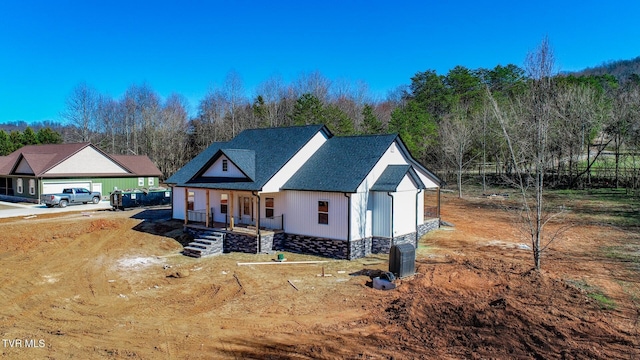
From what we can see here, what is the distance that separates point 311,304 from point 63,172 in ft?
106

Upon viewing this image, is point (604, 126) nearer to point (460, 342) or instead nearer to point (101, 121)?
point (460, 342)

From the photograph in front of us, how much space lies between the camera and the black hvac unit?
555 inches

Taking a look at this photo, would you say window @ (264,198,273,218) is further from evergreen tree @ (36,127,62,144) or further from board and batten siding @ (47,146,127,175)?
evergreen tree @ (36,127,62,144)

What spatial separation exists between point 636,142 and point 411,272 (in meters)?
29.5

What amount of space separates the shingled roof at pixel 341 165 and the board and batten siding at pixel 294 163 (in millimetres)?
221

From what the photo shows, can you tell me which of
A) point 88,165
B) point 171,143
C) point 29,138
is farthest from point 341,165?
point 29,138

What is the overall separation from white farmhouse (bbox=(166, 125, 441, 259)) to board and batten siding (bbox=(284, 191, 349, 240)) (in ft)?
0.14

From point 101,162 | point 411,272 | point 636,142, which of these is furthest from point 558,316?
point 101,162

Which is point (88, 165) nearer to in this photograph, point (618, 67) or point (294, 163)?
point (294, 163)

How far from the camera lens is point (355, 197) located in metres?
17.5

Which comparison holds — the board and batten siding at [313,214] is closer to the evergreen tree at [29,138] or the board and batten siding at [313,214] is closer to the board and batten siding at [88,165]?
the board and batten siding at [88,165]

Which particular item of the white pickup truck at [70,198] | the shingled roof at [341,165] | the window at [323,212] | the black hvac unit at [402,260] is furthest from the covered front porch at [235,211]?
the white pickup truck at [70,198]

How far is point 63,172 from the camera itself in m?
35.2

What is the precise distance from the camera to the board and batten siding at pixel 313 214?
1741 centimetres
